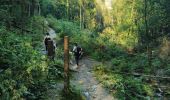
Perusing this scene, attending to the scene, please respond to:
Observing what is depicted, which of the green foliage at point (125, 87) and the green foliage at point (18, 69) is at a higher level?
the green foliage at point (18, 69)

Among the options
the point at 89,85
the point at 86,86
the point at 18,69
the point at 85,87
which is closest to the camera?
the point at 18,69

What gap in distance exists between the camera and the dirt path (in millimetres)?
14344

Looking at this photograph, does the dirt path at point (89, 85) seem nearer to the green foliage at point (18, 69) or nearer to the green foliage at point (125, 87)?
the green foliage at point (125, 87)

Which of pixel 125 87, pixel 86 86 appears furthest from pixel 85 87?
pixel 125 87

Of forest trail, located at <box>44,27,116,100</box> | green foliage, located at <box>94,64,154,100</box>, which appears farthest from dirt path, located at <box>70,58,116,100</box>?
green foliage, located at <box>94,64,154,100</box>

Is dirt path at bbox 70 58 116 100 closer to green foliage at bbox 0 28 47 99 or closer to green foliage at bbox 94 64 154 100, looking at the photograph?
green foliage at bbox 94 64 154 100

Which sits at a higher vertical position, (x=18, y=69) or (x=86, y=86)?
(x=18, y=69)

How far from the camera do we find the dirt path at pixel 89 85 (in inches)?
565

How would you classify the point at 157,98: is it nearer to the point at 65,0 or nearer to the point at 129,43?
the point at 129,43

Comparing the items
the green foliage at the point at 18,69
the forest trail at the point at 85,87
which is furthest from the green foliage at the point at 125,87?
the green foliage at the point at 18,69

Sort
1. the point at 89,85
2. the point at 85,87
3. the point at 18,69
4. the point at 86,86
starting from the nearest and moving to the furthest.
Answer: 1. the point at 18,69
2. the point at 85,87
3. the point at 86,86
4. the point at 89,85

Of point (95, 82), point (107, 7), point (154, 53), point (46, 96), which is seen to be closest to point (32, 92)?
point (46, 96)

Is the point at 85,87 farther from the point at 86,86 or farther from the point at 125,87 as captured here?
the point at 125,87

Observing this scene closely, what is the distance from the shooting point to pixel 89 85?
52.4 ft
